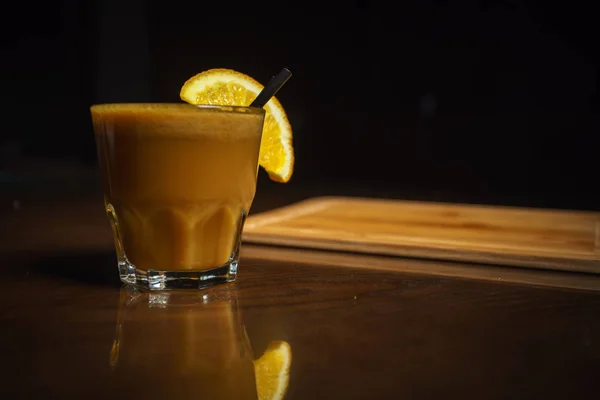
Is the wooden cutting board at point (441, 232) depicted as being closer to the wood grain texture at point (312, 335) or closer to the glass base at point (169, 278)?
the wood grain texture at point (312, 335)

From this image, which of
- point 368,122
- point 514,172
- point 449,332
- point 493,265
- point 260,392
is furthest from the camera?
point 368,122

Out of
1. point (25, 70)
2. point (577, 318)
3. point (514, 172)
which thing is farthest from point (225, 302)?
point (25, 70)

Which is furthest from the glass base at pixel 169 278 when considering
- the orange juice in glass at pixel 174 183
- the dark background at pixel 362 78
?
the dark background at pixel 362 78

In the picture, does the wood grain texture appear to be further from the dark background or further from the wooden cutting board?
the dark background

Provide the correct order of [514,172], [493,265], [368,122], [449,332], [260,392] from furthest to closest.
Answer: [368,122], [514,172], [493,265], [449,332], [260,392]

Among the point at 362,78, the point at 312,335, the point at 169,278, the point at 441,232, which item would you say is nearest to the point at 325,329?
the point at 312,335

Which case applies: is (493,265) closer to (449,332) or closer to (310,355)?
(449,332)

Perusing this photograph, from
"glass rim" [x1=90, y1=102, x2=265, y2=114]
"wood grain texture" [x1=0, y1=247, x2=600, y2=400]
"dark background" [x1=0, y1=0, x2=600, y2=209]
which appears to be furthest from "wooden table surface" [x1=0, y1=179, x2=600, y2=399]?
"dark background" [x1=0, y1=0, x2=600, y2=209]
